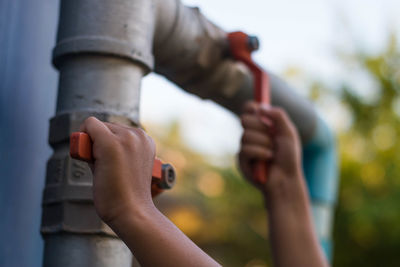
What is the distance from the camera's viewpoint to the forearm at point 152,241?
44cm

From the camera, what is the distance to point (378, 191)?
16.2ft

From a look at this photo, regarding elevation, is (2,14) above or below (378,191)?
above

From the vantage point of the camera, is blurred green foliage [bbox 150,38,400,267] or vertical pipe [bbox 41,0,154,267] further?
blurred green foliage [bbox 150,38,400,267]

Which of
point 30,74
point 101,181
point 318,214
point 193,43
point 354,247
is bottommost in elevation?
point 354,247

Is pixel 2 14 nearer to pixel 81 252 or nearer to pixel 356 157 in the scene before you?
pixel 81 252

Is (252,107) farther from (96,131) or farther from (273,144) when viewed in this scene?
(96,131)

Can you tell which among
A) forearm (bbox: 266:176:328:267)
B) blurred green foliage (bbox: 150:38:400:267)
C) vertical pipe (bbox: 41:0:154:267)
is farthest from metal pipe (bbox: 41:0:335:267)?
blurred green foliage (bbox: 150:38:400:267)

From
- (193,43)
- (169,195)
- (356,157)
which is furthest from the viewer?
(169,195)

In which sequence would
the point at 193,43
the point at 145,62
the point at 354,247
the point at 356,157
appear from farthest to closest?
the point at 356,157, the point at 354,247, the point at 193,43, the point at 145,62

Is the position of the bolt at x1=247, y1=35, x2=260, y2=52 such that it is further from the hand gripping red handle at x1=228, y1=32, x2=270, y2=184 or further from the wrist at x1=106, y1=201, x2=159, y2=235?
the wrist at x1=106, y1=201, x2=159, y2=235

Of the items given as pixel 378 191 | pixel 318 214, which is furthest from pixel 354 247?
pixel 318 214

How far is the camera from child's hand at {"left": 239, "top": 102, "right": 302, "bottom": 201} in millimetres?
949

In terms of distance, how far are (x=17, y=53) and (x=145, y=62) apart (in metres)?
0.18

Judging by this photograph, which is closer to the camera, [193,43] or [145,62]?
[145,62]
